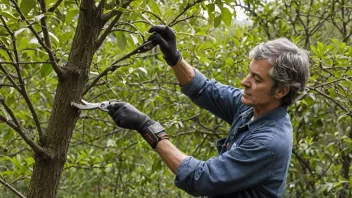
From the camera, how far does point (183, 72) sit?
2316 millimetres

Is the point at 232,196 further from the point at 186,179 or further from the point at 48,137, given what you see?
the point at 48,137

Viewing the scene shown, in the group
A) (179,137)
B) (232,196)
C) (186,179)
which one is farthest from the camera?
(179,137)

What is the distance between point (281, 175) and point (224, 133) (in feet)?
6.27

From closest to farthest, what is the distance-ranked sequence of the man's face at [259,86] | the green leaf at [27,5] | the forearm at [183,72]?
the green leaf at [27,5] → the man's face at [259,86] → the forearm at [183,72]

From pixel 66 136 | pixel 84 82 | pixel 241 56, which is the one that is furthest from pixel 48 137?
pixel 241 56

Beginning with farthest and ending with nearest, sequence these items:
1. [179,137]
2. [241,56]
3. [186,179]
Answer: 1. [179,137]
2. [241,56]
3. [186,179]

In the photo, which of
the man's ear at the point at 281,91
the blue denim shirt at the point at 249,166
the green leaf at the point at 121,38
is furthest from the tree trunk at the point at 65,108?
the man's ear at the point at 281,91

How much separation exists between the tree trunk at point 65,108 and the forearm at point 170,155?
376mm

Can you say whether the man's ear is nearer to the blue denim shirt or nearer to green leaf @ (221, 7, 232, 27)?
the blue denim shirt

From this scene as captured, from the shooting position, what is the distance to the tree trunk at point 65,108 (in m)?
1.83

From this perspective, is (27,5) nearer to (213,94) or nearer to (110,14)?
(110,14)

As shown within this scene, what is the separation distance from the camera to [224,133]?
12.7ft

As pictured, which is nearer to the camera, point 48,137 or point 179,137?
point 48,137

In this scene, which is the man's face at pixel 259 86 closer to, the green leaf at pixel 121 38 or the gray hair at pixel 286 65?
the gray hair at pixel 286 65
